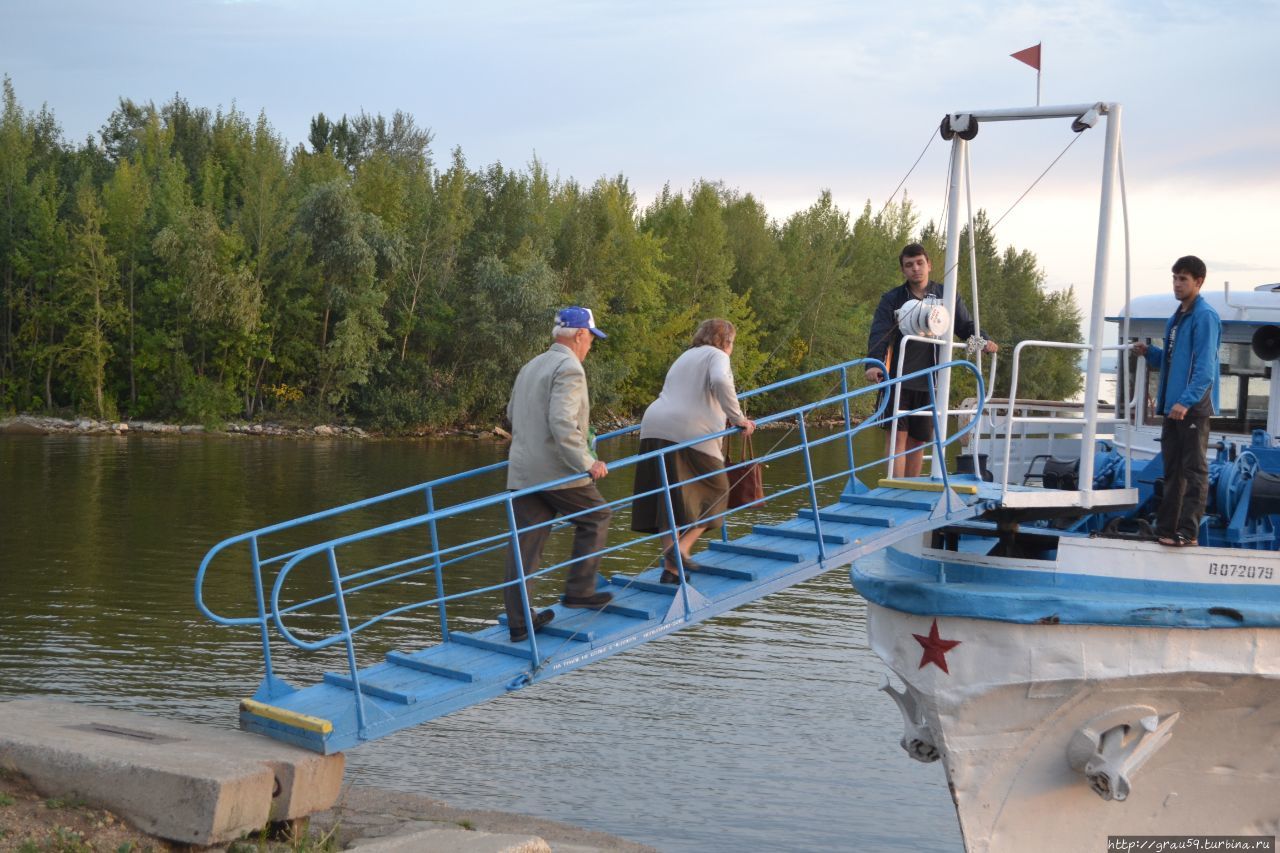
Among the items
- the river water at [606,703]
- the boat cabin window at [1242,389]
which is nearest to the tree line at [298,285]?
the river water at [606,703]

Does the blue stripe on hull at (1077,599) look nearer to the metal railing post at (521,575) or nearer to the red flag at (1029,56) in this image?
the metal railing post at (521,575)

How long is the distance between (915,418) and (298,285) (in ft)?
166

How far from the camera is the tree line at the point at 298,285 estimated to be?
54.6 m

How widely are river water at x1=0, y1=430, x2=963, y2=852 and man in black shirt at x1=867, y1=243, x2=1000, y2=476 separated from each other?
2935 mm

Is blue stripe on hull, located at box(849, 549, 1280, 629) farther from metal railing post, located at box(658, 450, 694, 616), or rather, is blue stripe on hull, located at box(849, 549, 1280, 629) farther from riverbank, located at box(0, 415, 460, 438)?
riverbank, located at box(0, 415, 460, 438)

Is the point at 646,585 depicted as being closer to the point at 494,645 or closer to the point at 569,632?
the point at 569,632

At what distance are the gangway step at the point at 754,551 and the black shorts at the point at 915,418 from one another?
139 centimetres

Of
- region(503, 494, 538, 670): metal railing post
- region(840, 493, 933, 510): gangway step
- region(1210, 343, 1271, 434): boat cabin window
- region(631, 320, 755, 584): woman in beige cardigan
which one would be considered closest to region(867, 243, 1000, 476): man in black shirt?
region(840, 493, 933, 510): gangway step

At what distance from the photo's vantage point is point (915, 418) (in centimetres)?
995

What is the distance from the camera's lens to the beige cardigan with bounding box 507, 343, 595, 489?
8094 mm

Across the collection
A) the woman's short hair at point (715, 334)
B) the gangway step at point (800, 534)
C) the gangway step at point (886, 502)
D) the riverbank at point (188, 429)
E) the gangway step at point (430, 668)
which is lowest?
the riverbank at point (188, 429)

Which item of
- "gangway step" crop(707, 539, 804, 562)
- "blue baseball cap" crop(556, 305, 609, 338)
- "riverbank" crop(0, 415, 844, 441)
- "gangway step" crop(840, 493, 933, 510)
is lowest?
"riverbank" crop(0, 415, 844, 441)

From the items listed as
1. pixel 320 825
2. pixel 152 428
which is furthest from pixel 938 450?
pixel 152 428

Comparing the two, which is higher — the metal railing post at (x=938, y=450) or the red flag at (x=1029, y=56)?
the red flag at (x=1029, y=56)
